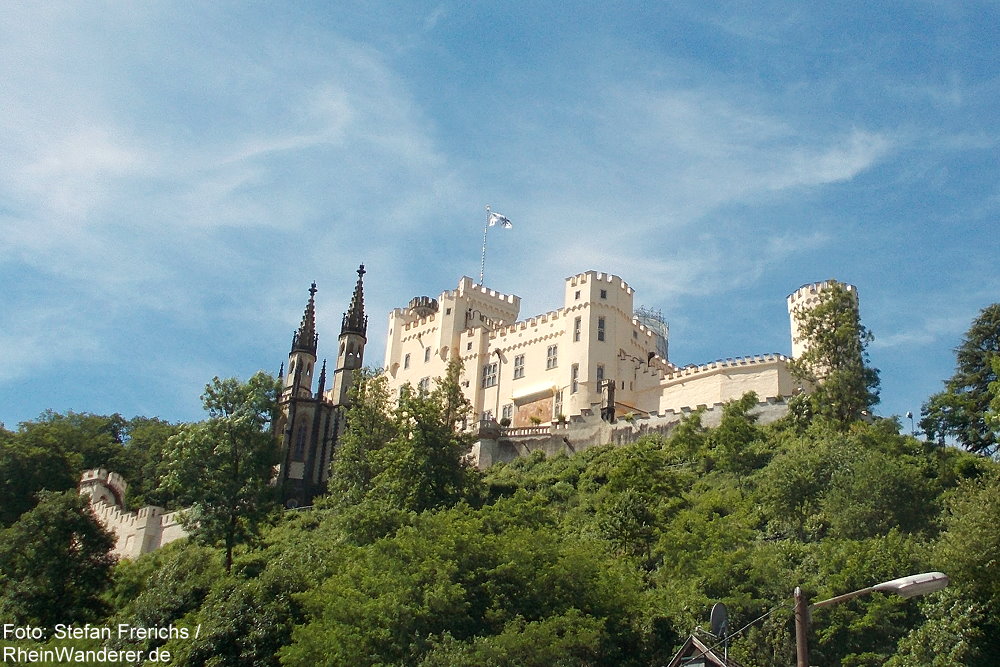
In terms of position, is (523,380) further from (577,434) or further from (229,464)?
(229,464)

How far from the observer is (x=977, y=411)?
55.0 m

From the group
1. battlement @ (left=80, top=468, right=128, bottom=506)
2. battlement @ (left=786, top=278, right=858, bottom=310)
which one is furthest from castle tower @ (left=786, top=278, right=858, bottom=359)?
battlement @ (left=80, top=468, right=128, bottom=506)

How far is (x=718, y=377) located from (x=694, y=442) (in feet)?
31.5

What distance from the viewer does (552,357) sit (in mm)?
76000

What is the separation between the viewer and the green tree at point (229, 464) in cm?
5272

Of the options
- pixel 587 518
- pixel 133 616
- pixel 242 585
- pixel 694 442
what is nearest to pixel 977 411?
pixel 694 442

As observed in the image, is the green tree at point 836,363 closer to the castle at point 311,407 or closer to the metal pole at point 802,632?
the castle at point 311,407

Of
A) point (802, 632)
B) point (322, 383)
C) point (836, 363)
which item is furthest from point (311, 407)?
point (802, 632)

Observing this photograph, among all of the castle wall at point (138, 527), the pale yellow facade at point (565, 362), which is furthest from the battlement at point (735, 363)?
the castle wall at point (138, 527)

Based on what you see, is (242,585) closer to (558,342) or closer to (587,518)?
(587,518)

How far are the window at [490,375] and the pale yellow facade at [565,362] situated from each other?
93mm

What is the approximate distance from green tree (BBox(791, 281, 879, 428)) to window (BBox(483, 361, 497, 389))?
82.9ft

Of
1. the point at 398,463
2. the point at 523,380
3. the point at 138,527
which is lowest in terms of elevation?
the point at 138,527

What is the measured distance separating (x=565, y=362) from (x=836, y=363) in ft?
70.9
